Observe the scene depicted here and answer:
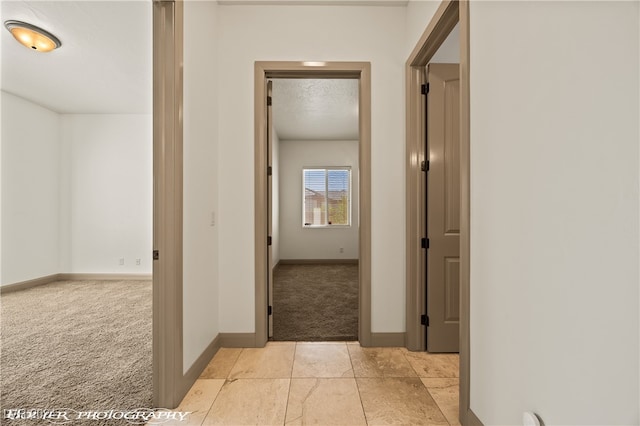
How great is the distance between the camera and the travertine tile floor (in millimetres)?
1665

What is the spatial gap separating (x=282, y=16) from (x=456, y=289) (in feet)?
8.75

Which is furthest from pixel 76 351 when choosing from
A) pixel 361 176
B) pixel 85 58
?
pixel 85 58

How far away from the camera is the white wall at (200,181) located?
1.92 m

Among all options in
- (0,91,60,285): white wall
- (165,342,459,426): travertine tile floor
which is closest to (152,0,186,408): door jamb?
(165,342,459,426): travertine tile floor

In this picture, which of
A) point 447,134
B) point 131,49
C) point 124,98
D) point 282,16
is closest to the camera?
point 447,134

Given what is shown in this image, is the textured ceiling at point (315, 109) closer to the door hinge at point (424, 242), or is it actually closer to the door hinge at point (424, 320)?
the door hinge at point (424, 242)

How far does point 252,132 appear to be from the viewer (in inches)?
102

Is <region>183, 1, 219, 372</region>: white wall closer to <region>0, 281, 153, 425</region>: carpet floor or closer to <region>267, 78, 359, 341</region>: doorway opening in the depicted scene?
<region>0, 281, 153, 425</region>: carpet floor

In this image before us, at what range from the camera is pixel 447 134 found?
2.45 meters

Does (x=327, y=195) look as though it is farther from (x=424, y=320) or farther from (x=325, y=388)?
(x=325, y=388)
